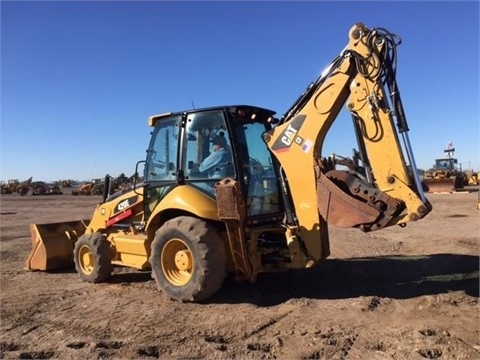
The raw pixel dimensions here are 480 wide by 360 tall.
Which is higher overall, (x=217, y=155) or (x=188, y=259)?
(x=217, y=155)

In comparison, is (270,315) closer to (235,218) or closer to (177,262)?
(235,218)

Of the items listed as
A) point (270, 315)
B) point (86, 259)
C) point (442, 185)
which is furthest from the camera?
point (442, 185)

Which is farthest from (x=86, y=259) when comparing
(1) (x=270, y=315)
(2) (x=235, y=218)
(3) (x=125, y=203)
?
(1) (x=270, y=315)

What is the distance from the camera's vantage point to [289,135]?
20.9ft

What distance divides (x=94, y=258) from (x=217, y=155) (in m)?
2.88

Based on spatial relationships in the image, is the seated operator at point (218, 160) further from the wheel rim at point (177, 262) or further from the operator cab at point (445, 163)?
the operator cab at point (445, 163)

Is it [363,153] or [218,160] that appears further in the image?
[218,160]

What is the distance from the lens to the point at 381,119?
18.7 feet

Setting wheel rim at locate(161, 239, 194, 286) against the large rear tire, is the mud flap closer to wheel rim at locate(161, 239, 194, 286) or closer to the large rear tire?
the large rear tire

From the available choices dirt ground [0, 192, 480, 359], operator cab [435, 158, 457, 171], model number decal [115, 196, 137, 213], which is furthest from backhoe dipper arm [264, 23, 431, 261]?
operator cab [435, 158, 457, 171]

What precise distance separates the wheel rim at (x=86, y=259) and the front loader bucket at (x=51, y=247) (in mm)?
935

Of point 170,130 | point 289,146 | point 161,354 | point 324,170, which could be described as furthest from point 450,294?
point 170,130

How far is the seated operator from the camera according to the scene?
6.48m

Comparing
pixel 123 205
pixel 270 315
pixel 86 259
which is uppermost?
pixel 123 205
